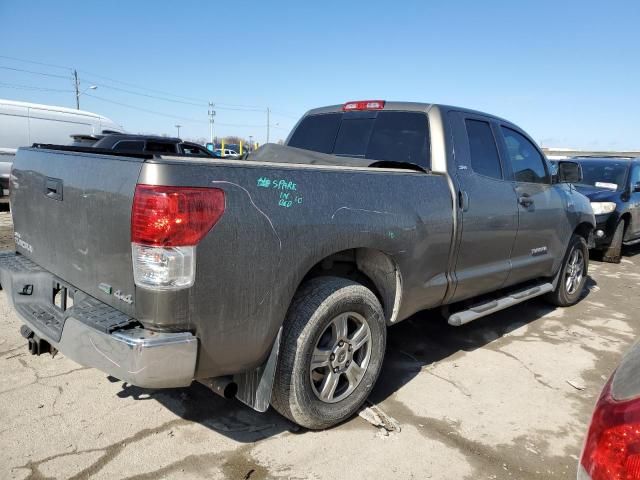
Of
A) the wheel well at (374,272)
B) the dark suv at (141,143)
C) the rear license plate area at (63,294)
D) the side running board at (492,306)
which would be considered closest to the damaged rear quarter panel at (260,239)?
the wheel well at (374,272)

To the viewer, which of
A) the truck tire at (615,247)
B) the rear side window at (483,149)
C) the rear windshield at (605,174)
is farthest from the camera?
the rear windshield at (605,174)

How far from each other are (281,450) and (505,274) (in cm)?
251

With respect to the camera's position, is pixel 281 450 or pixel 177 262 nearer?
pixel 177 262

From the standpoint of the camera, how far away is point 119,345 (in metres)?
2.05

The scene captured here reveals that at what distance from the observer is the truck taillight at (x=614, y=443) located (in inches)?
48.4

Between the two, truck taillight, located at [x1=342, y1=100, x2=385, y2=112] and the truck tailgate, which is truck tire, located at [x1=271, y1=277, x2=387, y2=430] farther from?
truck taillight, located at [x1=342, y1=100, x2=385, y2=112]

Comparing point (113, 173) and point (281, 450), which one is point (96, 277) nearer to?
point (113, 173)

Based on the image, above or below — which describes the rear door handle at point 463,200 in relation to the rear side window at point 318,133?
below

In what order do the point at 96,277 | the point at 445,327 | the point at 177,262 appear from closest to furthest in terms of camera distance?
the point at 177,262 → the point at 96,277 → the point at 445,327

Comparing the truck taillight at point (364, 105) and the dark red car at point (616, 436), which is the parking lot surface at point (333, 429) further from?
the truck taillight at point (364, 105)

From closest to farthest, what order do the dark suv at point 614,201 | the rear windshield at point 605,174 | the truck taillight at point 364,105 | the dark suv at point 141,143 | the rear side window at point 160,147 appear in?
1. the truck taillight at point 364,105
2. the dark suv at point 614,201
3. the rear windshield at point 605,174
4. the dark suv at point 141,143
5. the rear side window at point 160,147

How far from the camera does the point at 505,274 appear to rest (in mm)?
4203

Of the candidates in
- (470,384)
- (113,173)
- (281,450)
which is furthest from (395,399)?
(113,173)

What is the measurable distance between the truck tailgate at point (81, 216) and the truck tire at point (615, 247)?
874 cm
